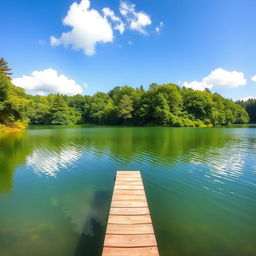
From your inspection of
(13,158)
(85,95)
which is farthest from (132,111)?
(13,158)

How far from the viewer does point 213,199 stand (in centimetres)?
593

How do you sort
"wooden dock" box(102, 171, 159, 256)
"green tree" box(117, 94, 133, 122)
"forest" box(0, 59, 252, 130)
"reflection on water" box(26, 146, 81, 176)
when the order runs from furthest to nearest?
"green tree" box(117, 94, 133, 122) → "forest" box(0, 59, 252, 130) → "reflection on water" box(26, 146, 81, 176) → "wooden dock" box(102, 171, 159, 256)

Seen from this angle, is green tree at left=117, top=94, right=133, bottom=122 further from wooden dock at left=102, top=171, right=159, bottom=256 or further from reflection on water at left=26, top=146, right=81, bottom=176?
wooden dock at left=102, top=171, right=159, bottom=256

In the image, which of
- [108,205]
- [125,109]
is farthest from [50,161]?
[125,109]

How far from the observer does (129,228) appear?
131 inches

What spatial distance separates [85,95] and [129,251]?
296ft

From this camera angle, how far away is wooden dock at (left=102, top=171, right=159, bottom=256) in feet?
9.09

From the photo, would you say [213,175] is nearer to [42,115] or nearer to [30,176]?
[30,176]

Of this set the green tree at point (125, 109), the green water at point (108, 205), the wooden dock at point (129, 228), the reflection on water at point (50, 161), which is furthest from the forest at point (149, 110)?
the wooden dock at point (129, 228)

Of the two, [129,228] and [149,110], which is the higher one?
[149,110]

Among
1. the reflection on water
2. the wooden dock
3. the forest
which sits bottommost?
the reflection on water

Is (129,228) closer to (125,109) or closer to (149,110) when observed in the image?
(149,110)

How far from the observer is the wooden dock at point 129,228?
9.09ft

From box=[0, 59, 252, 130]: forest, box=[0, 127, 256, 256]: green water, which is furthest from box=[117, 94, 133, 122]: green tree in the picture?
box=[0, 127, 256, 256]: green water
